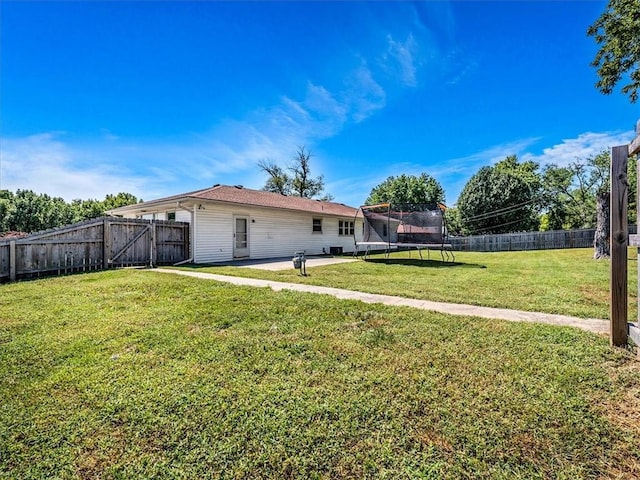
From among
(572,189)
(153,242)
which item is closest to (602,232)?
(153,242)

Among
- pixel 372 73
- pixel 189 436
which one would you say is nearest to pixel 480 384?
pixel 189 436

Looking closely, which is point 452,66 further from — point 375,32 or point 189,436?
point 189,436

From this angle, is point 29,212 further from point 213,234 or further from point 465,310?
point 465,310

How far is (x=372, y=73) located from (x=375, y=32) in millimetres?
1973

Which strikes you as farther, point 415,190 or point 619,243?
point 415,190

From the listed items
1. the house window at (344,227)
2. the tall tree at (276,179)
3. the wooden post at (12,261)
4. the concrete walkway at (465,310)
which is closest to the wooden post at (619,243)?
the concrete walkway at (465,310)

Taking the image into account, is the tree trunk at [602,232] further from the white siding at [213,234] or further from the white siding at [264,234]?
the white siding at [213,234]

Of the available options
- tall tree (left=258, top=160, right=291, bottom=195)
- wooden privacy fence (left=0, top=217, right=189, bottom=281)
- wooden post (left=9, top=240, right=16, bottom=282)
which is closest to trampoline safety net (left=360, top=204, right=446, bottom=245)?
wooden privacy fence (left=0, top=217, right=189, bottom=281)

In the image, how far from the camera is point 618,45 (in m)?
9.50

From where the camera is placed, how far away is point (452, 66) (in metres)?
11.1

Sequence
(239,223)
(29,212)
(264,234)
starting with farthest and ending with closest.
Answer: (29,212), (264,234), (239,223)

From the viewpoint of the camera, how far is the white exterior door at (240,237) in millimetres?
12812

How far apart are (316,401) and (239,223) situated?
11644mm

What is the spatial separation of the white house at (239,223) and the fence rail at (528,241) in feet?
35.1
